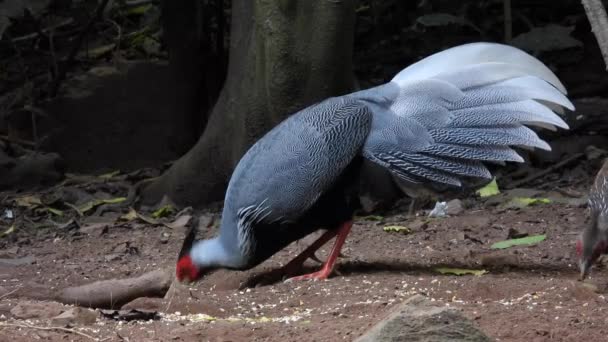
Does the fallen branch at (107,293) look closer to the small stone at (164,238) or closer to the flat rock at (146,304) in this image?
the flat rock at (146,304)

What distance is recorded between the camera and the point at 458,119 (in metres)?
4.63

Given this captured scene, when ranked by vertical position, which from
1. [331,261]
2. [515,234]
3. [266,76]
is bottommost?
[515,234]

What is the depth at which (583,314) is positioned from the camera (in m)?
3.33

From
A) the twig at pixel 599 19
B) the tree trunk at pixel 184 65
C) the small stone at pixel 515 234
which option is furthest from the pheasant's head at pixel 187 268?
the tree trunk at pixel 184 65

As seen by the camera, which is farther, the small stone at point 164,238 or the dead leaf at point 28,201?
the dead leaf at point 28,201

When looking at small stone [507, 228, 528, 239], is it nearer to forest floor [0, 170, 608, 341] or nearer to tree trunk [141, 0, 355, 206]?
forest floor [0, 170, 608, 341]

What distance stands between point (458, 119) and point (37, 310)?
2.00 m

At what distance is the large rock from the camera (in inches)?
100

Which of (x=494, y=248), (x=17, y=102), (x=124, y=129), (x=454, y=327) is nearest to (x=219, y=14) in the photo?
(x=124, y=129)

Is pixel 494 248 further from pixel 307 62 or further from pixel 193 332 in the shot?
pixel 193 332

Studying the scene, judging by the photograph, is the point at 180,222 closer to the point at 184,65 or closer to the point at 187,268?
the point at 187,268

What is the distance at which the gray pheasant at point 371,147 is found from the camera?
456 cm

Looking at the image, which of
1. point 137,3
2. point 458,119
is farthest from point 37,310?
point 137,3

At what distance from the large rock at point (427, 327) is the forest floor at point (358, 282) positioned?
18.1 inches
